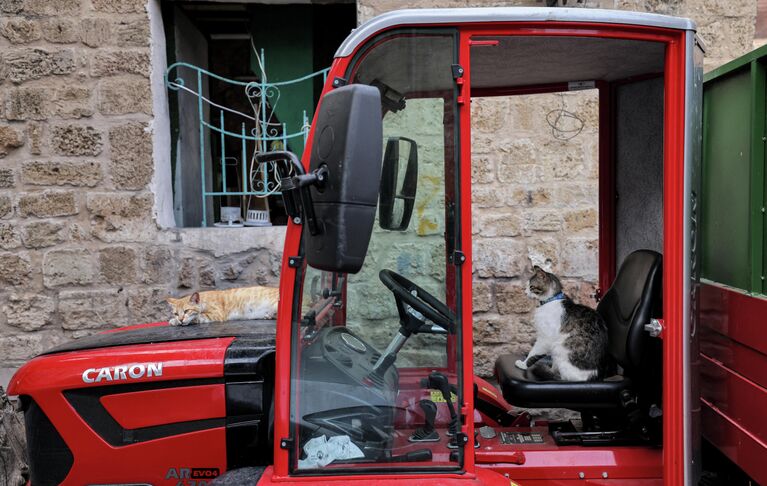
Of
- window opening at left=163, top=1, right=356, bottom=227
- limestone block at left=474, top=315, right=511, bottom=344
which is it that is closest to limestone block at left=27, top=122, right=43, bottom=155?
window opening at left=163, top=1, right=356, bottom=227

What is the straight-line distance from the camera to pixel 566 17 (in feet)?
6.28

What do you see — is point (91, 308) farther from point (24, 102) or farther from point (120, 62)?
point (120, 62)

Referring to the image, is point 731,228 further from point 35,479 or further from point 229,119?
point 229,119

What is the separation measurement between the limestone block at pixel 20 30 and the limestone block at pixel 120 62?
0.47 metres

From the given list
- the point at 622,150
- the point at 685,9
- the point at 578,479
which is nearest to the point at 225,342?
the point at 578,479

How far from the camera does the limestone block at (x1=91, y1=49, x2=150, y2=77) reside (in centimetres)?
486

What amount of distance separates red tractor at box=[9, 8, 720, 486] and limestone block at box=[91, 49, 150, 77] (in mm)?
3202

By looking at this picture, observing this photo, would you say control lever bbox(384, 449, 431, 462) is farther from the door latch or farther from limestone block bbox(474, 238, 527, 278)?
limestone block bbox(474, 238, 527, 278)

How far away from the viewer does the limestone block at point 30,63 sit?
4820 mm

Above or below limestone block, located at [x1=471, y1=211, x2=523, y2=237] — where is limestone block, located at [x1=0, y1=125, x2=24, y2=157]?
above

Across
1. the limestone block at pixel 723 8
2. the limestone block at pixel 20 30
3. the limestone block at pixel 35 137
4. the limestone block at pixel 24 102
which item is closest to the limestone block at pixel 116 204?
the limestone block at pixel 35 137

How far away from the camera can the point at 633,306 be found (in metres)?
2.52

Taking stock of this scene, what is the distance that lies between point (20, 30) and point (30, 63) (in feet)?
0.84

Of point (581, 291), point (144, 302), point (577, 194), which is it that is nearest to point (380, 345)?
point (581, 291)
